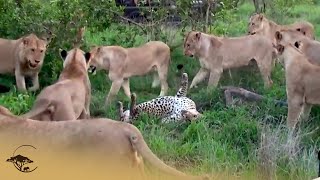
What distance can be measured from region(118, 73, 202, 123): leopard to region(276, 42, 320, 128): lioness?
91cm

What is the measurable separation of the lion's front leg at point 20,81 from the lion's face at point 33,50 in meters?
0.25

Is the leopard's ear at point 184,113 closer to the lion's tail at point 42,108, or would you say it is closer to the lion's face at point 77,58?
the lion's face at point 77,58

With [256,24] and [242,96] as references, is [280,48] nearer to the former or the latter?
[242,96]

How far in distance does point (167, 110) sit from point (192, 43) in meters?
1.79

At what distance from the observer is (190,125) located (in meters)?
7.67

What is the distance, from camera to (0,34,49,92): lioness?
358 inches

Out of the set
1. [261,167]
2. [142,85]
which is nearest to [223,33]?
[142,85]

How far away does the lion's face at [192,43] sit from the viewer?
32.7ft

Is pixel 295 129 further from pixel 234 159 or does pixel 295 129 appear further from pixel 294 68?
pixel 234 159

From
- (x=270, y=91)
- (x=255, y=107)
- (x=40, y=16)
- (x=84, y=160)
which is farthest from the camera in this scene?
(x=40, y=16)

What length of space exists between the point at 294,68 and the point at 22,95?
2821 mm

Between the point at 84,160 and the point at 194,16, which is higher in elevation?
the point at 84,160

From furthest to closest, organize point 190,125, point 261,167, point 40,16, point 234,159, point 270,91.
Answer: point 40,16
point 270,91
point 190,125
point 234,159
point 261,167

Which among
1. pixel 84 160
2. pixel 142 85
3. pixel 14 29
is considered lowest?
pixel 142 85
